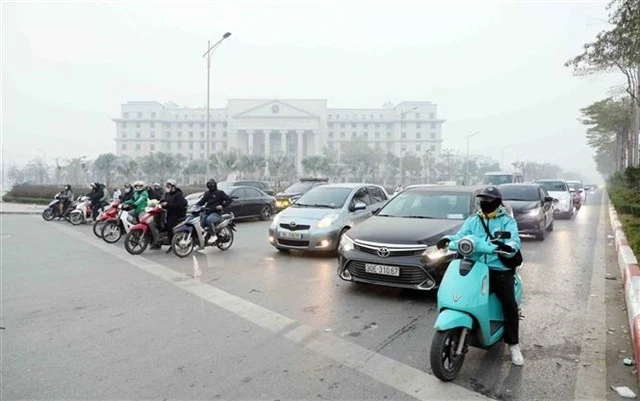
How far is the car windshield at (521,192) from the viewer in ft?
43.3

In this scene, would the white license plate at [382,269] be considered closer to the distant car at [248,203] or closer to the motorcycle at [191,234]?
the motorcycle at [191,234]

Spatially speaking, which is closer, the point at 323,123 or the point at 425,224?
the point at 425,224

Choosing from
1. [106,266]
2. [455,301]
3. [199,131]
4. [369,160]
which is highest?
[199,131]

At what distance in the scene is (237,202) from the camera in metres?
17.2

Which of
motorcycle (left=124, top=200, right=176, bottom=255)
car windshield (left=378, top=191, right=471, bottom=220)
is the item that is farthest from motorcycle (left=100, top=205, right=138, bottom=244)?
car windshield (left=378, top=191, right=471, bottom=220)

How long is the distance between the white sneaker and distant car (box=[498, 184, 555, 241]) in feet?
28.5

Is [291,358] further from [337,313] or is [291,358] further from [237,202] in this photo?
[237,202]

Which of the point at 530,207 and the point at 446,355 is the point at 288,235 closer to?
the point at 446,355

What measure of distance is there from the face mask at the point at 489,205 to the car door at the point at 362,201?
5.82 m

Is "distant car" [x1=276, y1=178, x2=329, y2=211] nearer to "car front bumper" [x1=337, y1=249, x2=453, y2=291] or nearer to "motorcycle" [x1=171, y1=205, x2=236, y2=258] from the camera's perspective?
"motorcycle" [x1=171, y1=205, x2=236, y2=258]

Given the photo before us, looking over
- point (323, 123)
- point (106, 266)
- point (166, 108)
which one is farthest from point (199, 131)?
point (106, 266)

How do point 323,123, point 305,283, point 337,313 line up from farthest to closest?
point 323,123 < point 305,283 < point 337,313

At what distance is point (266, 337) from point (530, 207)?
9.81 m

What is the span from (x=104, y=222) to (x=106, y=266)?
4.94 meters
